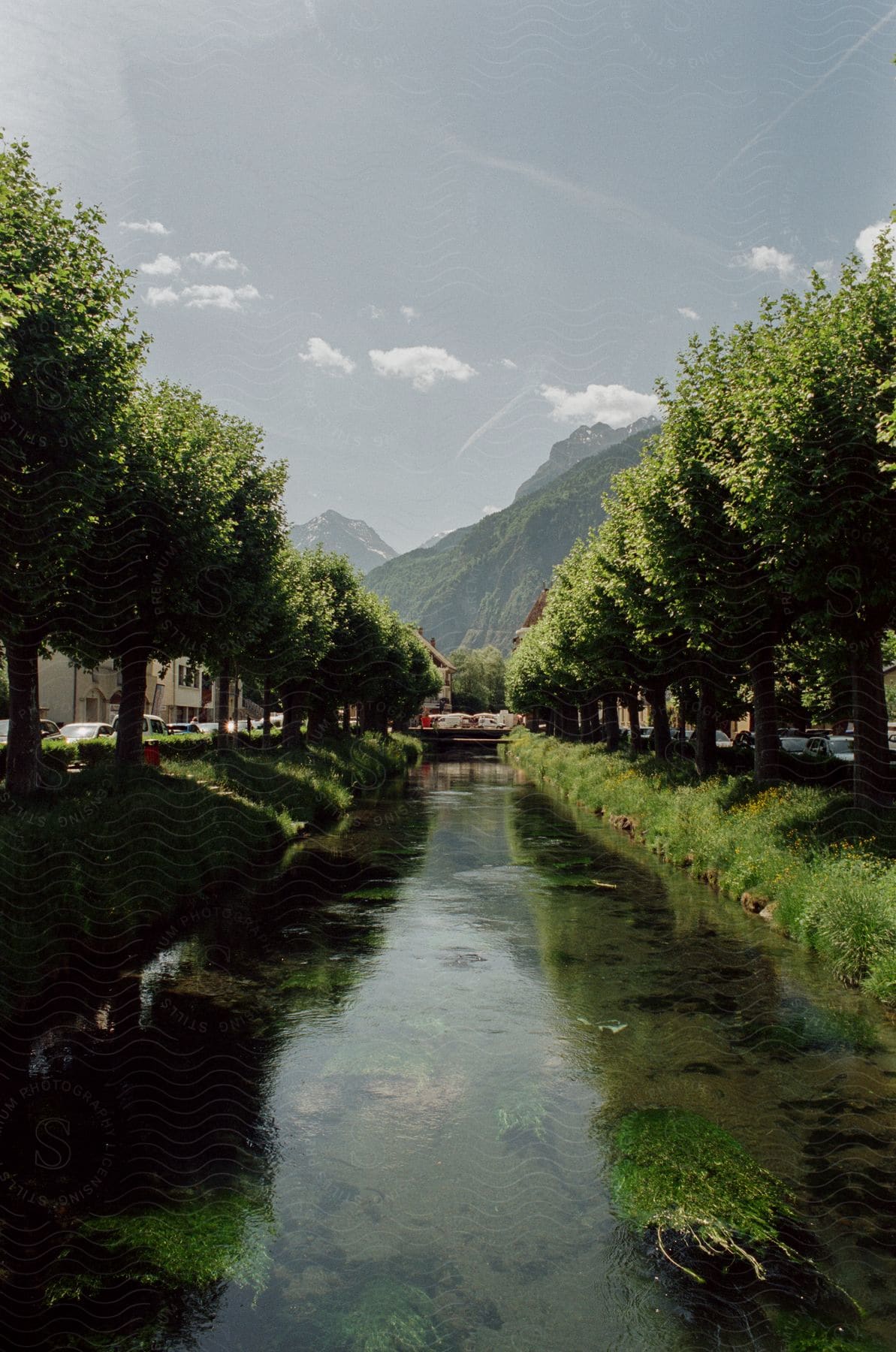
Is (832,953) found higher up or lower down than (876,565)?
lower down

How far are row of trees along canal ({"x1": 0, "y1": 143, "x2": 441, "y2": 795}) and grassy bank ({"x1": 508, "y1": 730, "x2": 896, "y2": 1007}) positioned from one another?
13.0m

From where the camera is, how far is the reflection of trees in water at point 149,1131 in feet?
18.0

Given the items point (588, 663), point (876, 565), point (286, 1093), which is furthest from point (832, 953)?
point (588, 663)

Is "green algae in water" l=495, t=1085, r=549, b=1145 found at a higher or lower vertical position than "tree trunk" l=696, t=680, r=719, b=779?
lower

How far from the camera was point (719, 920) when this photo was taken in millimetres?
15492

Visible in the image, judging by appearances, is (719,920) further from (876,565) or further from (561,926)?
(876,565)

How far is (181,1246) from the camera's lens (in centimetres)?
598

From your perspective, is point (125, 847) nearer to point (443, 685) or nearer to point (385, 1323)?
point (385, 1323)

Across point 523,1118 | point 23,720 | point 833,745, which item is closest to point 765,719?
point 523,1118

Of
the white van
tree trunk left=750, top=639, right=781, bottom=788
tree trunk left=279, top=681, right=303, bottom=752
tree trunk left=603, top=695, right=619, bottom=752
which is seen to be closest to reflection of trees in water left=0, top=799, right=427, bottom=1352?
tree trunk left=750, top=639, right=781, bottom=788

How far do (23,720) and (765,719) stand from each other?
56.4ft

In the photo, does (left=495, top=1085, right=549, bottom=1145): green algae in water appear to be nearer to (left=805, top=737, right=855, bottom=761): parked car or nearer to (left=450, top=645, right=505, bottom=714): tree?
(left=805, top=737, right=855, bottom=761): parked car

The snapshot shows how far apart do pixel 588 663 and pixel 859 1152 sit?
2915 cm

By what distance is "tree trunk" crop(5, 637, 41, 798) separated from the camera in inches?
677
